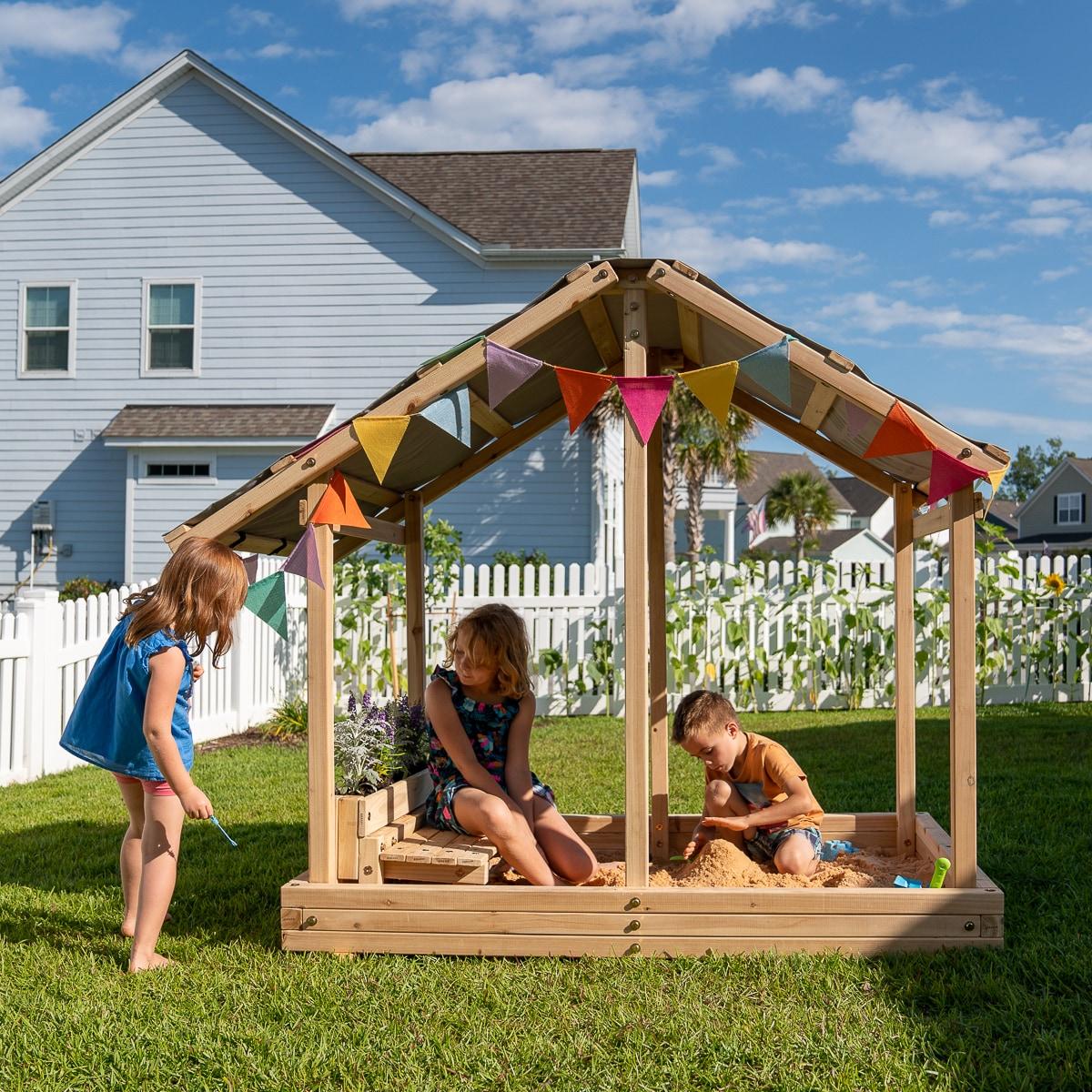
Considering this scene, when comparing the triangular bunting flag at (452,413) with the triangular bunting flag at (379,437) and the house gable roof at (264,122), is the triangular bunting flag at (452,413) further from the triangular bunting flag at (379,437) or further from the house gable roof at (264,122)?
the house gable roof at (264,122)

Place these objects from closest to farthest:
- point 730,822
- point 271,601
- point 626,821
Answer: point 626,821 < point 271,601 < point 730,822

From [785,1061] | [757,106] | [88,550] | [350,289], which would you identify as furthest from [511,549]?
[785,1061]

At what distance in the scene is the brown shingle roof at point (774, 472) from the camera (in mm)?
57688

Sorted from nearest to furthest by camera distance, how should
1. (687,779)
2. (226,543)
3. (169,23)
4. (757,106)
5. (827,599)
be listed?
(226,543)
(687,779)
(827,599)
(169,23)
(757,106)

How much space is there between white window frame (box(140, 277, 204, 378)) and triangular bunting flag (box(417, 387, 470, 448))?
1529 cm

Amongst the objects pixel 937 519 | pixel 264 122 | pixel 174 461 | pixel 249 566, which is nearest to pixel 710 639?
pixel 937 519

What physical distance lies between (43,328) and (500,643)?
16691 mm

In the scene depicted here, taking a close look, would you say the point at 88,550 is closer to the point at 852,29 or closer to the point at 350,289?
the point at 350,289

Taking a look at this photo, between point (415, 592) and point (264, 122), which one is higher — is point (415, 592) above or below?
below

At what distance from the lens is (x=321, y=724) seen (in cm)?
441

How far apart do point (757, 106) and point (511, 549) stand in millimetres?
9668

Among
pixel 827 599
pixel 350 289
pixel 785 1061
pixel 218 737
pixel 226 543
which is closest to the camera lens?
pixel 785 1061

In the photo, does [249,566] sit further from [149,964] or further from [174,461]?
[174,461]

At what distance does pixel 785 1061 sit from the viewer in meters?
3.35
